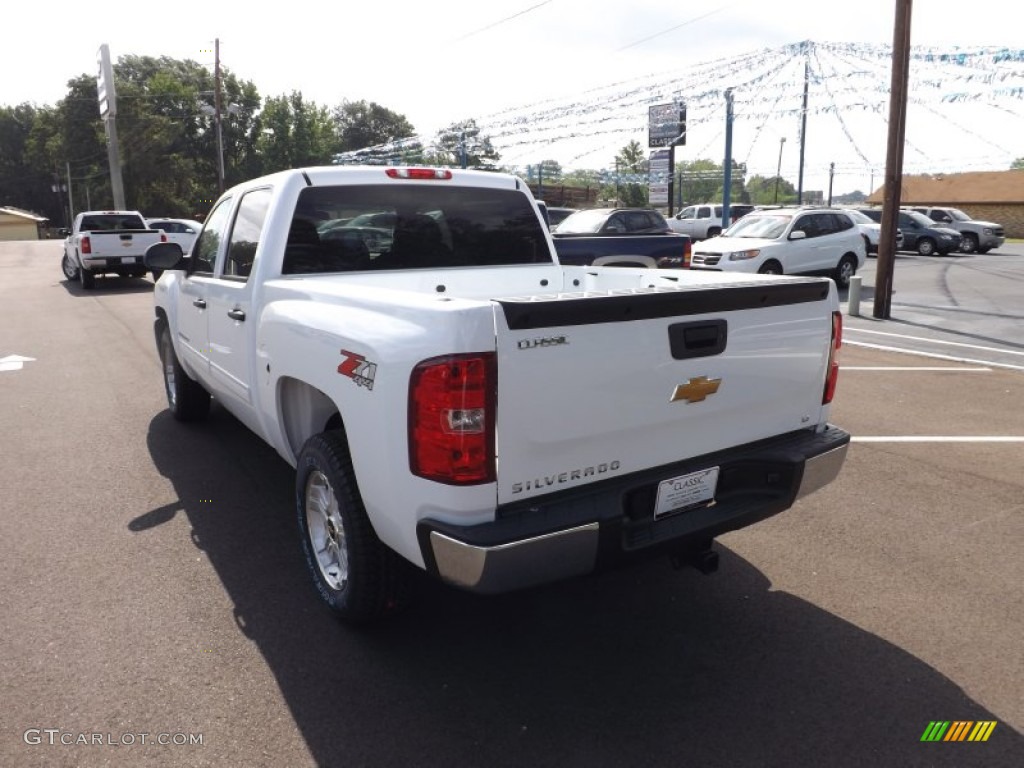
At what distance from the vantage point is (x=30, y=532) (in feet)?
14.4

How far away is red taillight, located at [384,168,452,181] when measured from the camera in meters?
4.55

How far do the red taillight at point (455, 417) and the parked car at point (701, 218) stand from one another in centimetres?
3184

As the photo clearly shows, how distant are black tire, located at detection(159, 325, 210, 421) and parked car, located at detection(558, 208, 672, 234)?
11.8 metres

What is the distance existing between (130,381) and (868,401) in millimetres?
7518

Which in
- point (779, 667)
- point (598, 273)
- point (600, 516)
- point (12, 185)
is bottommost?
point (779, 667)

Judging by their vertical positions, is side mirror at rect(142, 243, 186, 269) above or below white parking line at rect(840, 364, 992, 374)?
above

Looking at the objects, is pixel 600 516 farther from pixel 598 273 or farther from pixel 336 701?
pixel 598 273

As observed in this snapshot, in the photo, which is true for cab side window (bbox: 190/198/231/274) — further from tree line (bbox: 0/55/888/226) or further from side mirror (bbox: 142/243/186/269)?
tree line (bbox: 0/55/888/226)

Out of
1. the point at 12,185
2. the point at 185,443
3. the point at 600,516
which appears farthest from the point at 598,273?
the point at 12,185

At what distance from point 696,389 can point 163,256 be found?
395 cm

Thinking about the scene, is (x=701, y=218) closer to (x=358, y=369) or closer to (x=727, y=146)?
(x=727, y=146)

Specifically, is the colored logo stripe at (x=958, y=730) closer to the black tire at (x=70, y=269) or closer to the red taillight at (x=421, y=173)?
the red taillight at (x=421, y=173)

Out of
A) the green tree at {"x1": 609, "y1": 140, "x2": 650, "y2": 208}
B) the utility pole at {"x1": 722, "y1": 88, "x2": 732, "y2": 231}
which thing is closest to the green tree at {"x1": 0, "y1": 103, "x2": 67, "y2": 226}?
the green tree at {"x1": 609, "y1": 140, "x2": 650, "y2": 208}

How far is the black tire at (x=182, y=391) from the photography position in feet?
20.9
